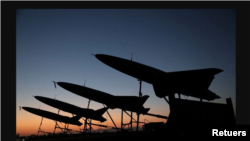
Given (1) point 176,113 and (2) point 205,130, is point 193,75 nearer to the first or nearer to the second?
(1) point 176,113

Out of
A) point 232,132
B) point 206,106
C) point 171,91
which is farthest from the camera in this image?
point 171,91

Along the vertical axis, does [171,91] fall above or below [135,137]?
above

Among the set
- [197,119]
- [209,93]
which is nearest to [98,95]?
[197,119]

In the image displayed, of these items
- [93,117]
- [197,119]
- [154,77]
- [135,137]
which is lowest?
[93,117]

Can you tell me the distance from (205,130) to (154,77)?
21.4 ft

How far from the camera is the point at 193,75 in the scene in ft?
48.1

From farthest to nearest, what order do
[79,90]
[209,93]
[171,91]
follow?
[79,90], [209,93], [171,91]

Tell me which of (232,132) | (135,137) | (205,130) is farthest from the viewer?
(135,137)

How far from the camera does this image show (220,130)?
777cm

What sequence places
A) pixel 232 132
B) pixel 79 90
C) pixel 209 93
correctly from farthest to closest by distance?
pixel 79 90 → pixel 209 93 → pixel 232 132

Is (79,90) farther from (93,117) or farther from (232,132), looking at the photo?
(232,132)

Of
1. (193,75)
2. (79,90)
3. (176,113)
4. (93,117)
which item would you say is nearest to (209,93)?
Answer: (193,75)

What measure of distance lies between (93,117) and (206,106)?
2189cm

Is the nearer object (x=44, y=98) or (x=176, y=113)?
(x=176, y=113)
